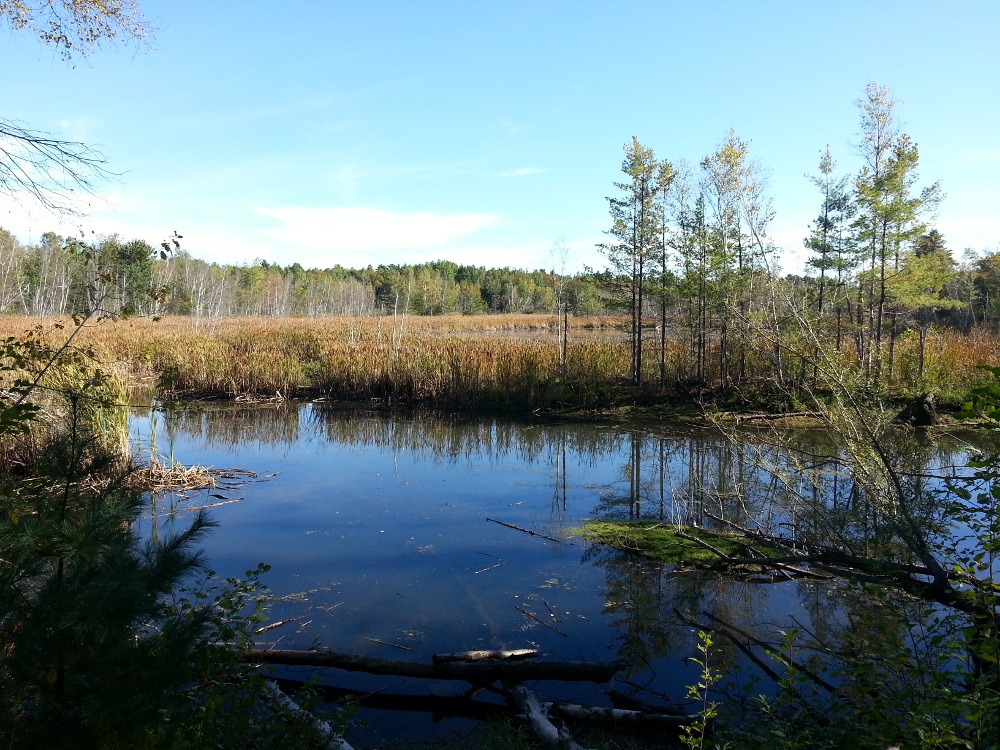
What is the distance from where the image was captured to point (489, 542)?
652cm

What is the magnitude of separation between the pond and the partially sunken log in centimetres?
13

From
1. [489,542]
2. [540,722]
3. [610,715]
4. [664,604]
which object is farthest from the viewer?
[489,542]

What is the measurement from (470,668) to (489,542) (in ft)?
8.95

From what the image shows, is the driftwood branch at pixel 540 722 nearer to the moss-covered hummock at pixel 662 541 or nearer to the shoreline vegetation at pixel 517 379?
the moss-covered hummock at pixel 662 541

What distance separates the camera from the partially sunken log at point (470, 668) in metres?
3.80

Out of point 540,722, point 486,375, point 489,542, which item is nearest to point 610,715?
point 540,722

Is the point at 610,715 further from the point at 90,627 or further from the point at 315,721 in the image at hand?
the point at 90,627

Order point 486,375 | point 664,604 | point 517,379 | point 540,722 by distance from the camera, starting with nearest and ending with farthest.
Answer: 1. point 540,722
2. point 664,604
3. point 517,379
4. point 486,375

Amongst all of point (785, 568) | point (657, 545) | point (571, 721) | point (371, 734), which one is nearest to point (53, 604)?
point (371, 734)

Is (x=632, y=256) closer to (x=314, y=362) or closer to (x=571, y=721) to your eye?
(x=314, y=362)

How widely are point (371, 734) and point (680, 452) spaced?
24.7ft

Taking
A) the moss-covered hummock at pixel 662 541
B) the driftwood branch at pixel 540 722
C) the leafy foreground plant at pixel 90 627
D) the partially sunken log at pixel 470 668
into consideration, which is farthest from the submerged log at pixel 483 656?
the moss-covered hummock at pixel 662 541

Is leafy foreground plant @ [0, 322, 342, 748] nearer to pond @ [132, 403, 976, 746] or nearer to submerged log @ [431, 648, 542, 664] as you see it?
submerged log @ [431, 648, 542, 664]

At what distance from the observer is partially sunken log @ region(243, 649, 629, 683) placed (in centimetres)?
380
